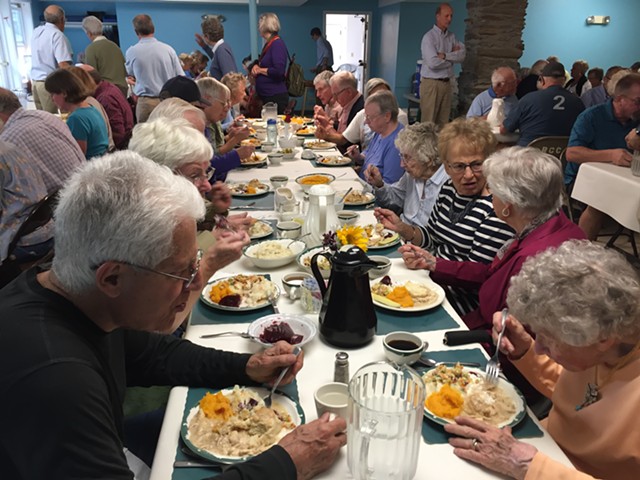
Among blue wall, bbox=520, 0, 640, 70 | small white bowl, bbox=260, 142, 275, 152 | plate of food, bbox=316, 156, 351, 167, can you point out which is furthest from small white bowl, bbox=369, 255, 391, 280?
blue wall, bbox=520, 0, 640, 70

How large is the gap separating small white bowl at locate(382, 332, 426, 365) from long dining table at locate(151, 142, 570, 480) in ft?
0.19

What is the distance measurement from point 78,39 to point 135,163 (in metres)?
15.6

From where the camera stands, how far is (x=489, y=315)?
1.98m

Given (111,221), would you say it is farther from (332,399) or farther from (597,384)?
(597,384)

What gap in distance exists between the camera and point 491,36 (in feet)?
25.1

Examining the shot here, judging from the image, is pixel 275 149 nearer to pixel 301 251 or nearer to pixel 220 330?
pixel 301 251

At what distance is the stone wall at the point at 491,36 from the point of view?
7523 millimetres

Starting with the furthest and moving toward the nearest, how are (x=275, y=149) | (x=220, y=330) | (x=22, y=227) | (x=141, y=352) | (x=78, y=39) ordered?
(x=78, y=39) < (x=275, y=149) < (x=22, y=227) < (x=220, y=330) < (x=141, y=352)

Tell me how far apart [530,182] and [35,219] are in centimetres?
246

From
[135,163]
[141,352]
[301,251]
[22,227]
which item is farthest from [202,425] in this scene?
[22,227]

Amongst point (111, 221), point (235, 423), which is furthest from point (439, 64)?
point (111, 221)

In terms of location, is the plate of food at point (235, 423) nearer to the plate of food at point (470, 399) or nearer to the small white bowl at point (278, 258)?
the plate of food at point (470, 399)

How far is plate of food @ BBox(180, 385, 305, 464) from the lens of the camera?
1163 millimetres

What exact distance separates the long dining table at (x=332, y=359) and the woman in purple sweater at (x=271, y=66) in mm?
4688
